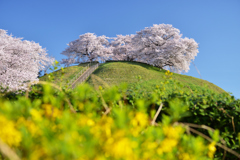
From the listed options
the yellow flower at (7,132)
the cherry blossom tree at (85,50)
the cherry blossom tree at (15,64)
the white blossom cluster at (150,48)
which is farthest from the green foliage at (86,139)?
the cherry blossom tree at (85,50)

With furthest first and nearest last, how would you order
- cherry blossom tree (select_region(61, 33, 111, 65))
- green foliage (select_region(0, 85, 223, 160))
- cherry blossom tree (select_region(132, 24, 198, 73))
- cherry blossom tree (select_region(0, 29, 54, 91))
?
cherry blossom tree (select_region(61, 33, 111, 65)) → cherry blossom tree (select_region(132, 24, 198, 73)) → cherry blossom tree (select_region(0, 29, 54, 91)) → green foliage (select_region(0, 85, 223, 160))

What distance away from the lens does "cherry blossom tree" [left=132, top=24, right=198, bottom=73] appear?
3272 centimetres

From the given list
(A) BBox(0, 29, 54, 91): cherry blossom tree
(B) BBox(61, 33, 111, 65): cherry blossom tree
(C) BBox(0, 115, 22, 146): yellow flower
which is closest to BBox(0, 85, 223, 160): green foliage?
(C) BBox(0, 115, 22, 146): yellow flower

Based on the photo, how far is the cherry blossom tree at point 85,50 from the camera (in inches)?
1775

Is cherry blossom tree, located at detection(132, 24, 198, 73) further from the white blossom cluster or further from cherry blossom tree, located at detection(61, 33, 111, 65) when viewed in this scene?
cherry blossom tree, located at detection(61, 33, 111, 65)

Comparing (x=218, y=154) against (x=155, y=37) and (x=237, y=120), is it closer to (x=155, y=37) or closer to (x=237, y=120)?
(x=237, y=120)

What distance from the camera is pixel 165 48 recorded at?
3397 cm

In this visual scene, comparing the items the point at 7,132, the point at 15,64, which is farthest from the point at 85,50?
the point at 7,132

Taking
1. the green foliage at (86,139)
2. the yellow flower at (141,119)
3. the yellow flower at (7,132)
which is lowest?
the yellow flower at (7,132)

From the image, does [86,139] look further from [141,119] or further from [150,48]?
[150,48]

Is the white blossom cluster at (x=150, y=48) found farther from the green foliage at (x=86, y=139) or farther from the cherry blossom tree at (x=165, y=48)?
the green foliage at (x=86, y=139)

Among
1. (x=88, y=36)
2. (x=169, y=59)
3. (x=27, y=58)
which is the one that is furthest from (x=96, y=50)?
(x=27, y=58)

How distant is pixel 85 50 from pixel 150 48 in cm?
1706

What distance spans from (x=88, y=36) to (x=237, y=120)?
4388 cm
